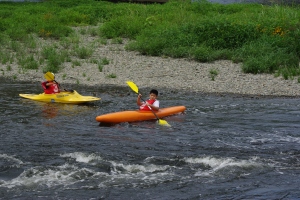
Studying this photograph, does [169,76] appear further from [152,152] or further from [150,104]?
[152,152]

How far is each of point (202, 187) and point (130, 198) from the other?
1.24 m

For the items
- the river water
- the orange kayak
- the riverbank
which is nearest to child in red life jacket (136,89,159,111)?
the orange kayak

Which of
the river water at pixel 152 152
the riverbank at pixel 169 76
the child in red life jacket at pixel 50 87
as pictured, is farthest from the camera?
the riverbank at pixel 169 76

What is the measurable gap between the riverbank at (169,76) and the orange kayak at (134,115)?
302 centimetres

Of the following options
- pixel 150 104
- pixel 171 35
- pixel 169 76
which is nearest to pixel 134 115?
pixel 150 104

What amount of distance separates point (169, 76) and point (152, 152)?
769cm

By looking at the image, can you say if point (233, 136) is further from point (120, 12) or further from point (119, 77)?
point (120, 12)

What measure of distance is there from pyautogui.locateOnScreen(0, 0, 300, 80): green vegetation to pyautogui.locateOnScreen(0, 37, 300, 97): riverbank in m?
0.40

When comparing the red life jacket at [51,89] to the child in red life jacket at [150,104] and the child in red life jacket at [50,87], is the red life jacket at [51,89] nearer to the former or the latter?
the child in red life jacket at [50,87]

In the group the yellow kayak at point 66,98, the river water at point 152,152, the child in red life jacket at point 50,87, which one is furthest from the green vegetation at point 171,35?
the river water at point 152,152

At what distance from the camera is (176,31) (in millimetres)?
22062

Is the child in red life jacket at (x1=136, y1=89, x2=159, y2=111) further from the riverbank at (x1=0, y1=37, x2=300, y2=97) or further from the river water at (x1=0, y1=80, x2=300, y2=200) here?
the riverbank at (x1=0, y1=37, x2=300, y2=97)

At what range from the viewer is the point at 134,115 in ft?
44.8

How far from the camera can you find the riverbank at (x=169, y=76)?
17.3 m
